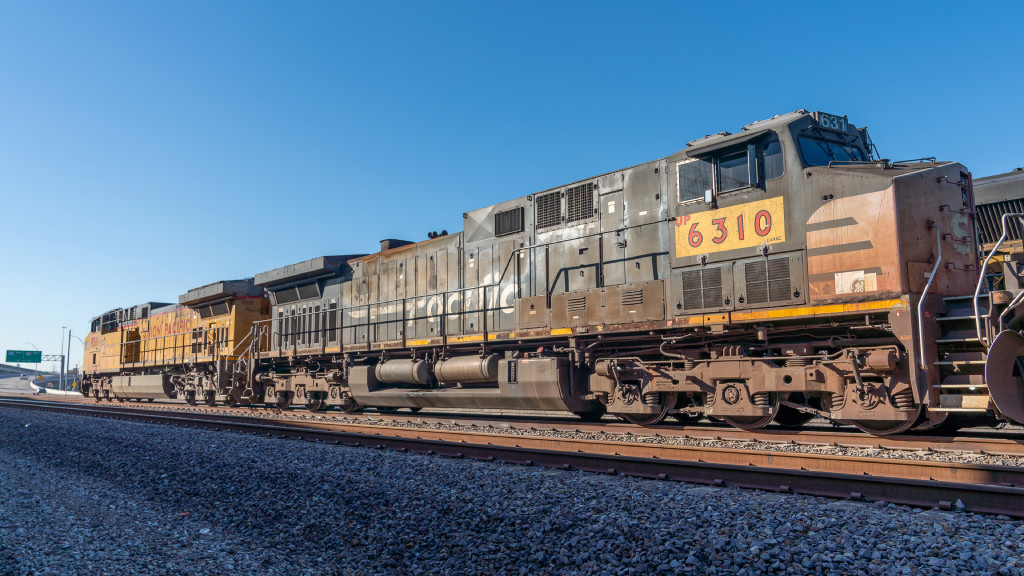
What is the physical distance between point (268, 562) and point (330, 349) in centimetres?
1088

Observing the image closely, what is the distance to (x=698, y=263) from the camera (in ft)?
27.8

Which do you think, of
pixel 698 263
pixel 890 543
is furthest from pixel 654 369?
pixel 890 543

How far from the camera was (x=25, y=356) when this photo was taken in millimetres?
68250

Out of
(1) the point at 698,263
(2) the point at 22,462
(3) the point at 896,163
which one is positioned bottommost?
(2) the point at 22,462

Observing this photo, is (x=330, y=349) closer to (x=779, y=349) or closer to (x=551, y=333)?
(x=551, y=333)

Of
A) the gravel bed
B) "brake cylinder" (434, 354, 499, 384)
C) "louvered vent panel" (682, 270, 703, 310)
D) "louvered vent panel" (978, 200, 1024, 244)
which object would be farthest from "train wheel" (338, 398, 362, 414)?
"louvered vent panel" (978, 200, 1024, 244)

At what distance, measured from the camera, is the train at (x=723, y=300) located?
682cm

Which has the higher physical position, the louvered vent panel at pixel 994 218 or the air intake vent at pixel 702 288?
the louvered vent panel at pixel 994 218

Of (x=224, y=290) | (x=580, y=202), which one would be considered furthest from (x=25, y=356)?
(x=580, y=202)

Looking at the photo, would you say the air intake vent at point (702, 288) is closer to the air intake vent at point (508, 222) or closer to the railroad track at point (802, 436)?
the railroad track at point (802, 436)

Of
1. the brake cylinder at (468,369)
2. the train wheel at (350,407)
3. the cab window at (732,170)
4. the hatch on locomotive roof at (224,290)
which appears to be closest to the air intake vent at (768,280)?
the cab window at (732,170)

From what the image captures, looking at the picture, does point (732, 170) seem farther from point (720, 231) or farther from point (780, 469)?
point (780, 469)

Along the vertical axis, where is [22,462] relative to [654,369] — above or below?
below

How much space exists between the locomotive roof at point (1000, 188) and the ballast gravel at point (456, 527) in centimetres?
963
